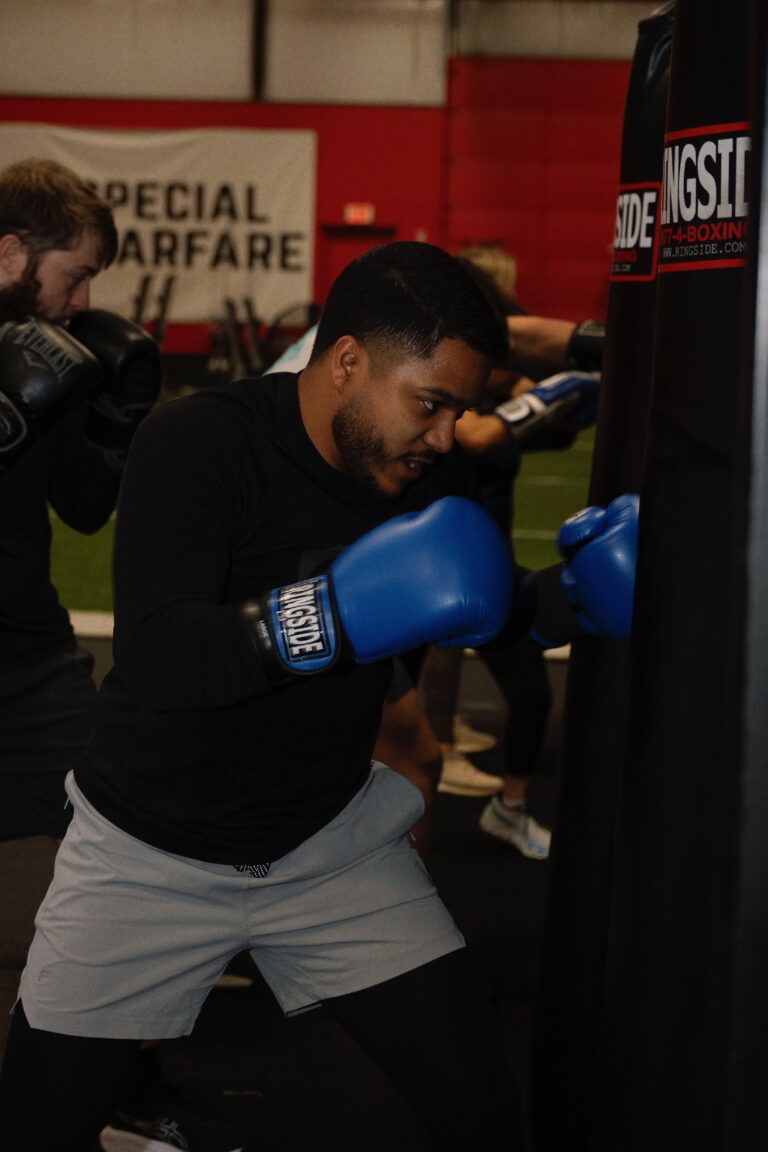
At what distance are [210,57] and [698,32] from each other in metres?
13.1

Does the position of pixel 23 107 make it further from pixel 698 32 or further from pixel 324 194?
pixel 698 32

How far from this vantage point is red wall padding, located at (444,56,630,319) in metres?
13.0

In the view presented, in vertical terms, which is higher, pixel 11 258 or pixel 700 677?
pixel 11 258

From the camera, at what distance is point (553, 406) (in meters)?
3.38

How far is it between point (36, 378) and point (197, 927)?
38.8 inches

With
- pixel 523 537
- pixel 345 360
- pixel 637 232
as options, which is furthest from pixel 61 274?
pixel 523 537

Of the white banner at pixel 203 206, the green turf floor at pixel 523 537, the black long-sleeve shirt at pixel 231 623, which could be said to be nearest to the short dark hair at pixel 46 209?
the black long-sleeve shirt at pixel 231 623

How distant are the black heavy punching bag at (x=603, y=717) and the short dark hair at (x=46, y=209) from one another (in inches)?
34.1

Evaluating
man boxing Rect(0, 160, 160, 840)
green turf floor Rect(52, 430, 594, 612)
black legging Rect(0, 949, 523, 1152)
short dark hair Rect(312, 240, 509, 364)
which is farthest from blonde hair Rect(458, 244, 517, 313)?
black legging Rect(0, 949, 523, 1152)

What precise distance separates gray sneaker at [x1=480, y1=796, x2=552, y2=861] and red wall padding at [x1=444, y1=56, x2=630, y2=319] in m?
10.3

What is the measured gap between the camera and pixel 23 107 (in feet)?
44.2

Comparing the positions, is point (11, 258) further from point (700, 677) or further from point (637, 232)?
point (700, 677)

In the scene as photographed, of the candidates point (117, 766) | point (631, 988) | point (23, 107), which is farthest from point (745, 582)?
point (23, 107)

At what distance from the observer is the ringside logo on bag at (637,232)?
1.81 meters
